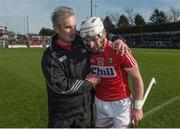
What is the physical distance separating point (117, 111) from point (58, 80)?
0.83 m

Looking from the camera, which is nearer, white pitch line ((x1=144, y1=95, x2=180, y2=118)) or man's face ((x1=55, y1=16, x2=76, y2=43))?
man's face ((x1=55, y1=16, x2=76, y2=43))

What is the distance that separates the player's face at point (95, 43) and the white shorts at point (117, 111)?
2.23 feet

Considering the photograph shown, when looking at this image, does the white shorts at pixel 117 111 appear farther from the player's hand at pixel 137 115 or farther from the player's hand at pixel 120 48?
the player's hand at pixel 120 48

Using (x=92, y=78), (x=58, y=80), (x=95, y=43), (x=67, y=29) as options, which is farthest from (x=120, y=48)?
(x=58, y=80)

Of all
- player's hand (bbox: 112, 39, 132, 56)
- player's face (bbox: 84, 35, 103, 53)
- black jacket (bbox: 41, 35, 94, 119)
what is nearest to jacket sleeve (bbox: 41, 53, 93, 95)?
black jacket (bbox: 41, 35, 94, 119)

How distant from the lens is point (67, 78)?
16.3 feet

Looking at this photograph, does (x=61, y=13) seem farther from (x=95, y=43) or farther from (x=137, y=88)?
(x=137, y=88)

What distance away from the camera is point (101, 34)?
4887 millimetres

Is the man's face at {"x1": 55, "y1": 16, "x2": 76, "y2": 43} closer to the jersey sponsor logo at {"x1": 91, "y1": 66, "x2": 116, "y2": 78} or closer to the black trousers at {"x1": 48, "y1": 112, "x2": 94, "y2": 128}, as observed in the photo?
the jersey sponsor logo at {"x1": 91, "y1": 66, "x2": 116, "y2": 78}

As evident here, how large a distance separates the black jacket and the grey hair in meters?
0.28

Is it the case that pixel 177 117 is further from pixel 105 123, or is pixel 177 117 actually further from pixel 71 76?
pixel 71 76

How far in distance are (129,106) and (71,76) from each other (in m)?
0.79

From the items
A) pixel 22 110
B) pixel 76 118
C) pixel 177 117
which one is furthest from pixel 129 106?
pixel 22 110

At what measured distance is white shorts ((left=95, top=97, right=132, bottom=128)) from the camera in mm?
5262
